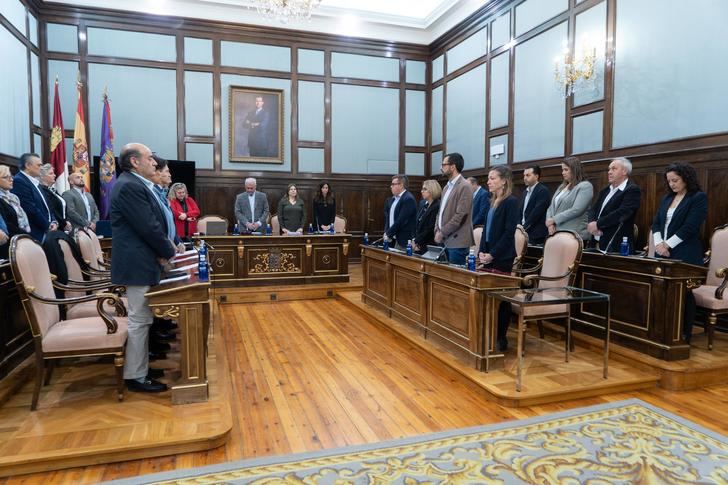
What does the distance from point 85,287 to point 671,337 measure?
408 cm

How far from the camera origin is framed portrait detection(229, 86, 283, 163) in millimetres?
8297

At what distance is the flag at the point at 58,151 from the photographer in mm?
6539

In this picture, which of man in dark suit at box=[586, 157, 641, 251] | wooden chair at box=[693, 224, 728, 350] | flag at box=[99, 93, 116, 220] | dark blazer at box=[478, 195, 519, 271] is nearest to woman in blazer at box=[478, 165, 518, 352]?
dark blazer at box=[478, 195, 519, 271]

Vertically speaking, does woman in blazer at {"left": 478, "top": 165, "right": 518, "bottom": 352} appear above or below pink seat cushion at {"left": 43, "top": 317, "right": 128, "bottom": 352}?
above

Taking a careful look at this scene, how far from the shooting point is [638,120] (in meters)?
5.09

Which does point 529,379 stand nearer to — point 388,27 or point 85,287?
point 85,287

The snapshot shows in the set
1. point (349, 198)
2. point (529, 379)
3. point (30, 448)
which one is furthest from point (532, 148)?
point (30, 448)

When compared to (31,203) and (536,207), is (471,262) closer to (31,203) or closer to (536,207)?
(536,207)

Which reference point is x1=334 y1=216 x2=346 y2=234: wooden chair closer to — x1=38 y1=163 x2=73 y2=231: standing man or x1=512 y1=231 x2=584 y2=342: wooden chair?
x1=38 y1=163 x2=73 y2=231: standing man

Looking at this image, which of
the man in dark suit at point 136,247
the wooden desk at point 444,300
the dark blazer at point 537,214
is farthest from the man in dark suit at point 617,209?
the man in dark suit at point 136,247

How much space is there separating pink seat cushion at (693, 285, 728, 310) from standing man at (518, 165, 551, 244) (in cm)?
149

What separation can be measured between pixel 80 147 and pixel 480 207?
5.63 metres

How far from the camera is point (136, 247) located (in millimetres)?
2770

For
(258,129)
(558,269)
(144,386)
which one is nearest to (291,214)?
(258,129)
